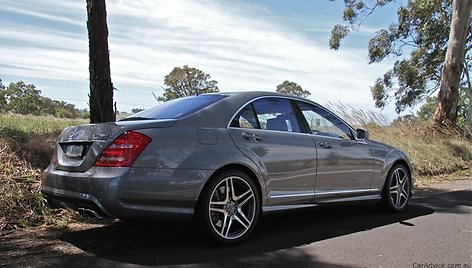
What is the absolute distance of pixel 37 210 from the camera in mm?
5629

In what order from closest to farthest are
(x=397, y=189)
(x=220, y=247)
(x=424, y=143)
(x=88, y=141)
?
(x=88, y=141), (x=220, y=247), (x=397, y=189), (x=424, y=143)

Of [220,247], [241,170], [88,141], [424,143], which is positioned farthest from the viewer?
[424,143]

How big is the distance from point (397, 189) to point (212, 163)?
3.45 metres

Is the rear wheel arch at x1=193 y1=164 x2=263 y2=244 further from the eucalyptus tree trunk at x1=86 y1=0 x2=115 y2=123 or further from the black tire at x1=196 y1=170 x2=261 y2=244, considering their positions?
the eucalyptus tree trunk at x1=86 y1=0 x2=115 y2=123

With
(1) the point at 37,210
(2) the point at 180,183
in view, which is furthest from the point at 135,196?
(1) the point at 37,210

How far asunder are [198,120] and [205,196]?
77cm

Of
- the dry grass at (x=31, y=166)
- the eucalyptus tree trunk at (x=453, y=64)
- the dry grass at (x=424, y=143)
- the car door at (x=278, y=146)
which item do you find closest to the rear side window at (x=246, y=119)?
the car door at (x=278, y=146)

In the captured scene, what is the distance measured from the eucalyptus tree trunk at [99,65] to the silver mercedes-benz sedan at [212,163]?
2183 millimetres

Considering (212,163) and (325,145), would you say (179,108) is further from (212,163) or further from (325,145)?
(325,145)

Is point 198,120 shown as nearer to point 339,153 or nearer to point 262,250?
point 262,250

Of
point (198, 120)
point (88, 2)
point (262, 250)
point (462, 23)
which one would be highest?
point (462, 23)

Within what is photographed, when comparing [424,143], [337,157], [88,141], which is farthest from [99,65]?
[424,143]

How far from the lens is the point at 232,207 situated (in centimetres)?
470

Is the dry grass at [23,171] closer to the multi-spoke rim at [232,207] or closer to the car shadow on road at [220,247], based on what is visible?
the car shadow on road at [220,247]
